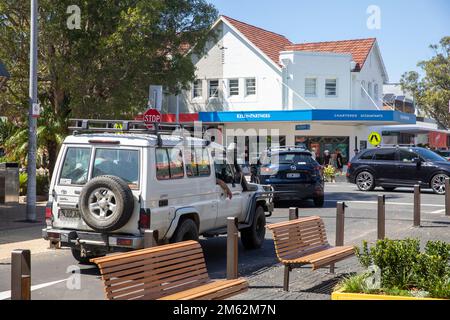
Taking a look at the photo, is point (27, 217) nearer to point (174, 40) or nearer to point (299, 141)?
point (174, 40)

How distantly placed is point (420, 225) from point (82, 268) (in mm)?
8314

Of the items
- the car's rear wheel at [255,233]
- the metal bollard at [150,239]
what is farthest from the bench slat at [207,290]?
the car's rear wheel at [255,233]

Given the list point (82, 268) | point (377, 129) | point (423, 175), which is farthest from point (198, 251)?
point (377, 129)

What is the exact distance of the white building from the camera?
4012 centimetres

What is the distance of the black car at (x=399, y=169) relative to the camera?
23312mm

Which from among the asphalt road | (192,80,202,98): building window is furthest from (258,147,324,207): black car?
(192,80,202,98): building window

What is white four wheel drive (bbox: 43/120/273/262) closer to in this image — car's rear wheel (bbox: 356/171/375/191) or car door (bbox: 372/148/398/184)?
car door (bbox: 372/148/398/184)

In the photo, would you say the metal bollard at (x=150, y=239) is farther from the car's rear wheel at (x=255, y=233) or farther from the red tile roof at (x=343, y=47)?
the red tile roof at (x=343, y=47)

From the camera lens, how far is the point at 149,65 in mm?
20484

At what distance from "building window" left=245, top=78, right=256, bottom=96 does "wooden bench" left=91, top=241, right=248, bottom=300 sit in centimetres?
3520

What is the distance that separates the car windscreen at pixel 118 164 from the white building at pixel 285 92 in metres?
30.0

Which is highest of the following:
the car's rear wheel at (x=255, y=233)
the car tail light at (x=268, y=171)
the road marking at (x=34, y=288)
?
the car tail light at (x=268, y=171)

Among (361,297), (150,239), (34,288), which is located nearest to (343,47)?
(34,288)

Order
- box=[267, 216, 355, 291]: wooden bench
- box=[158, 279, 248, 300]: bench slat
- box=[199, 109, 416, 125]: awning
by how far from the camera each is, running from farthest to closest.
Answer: box=[199, 109, 416, 125]: awning < box=[267, 216, 355, 291]: wooden bench < box=[158, 279, 248, 300]: bench slat
